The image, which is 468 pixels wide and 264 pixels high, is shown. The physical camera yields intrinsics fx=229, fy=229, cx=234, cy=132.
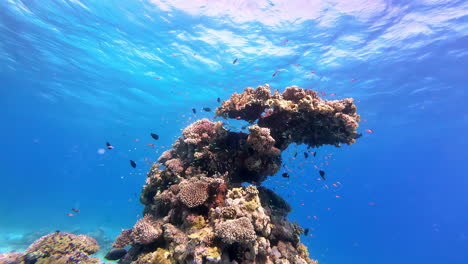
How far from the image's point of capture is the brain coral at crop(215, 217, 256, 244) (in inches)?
185

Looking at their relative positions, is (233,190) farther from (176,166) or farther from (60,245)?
(60,245)

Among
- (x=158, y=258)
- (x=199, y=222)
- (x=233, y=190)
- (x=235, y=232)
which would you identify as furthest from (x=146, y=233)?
(x=235, y=232)

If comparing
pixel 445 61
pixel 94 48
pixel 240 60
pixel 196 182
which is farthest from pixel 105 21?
pixel 445 61

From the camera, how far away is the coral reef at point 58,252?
6852 mm

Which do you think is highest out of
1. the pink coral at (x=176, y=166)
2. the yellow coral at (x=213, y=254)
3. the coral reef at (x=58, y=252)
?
the pink coral at (x=176, y=166)

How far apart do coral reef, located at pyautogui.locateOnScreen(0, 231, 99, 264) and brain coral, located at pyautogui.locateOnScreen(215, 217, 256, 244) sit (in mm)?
5113

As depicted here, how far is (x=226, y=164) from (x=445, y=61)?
2523 centimetres

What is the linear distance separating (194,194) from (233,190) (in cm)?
106

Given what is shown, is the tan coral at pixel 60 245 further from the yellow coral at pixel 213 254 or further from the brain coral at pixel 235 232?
the brain coral at pixel 235 232

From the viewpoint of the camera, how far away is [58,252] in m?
7.43

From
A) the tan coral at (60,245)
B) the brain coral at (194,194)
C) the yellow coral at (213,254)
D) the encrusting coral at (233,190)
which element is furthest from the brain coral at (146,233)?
the tan coral at (60,245)

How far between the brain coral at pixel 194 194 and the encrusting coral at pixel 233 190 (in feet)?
0.08

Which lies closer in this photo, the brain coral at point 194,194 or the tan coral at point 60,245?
the brain coral at point 194,194

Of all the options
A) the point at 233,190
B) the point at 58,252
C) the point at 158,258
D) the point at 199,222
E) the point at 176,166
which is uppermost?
the point at 176,166
